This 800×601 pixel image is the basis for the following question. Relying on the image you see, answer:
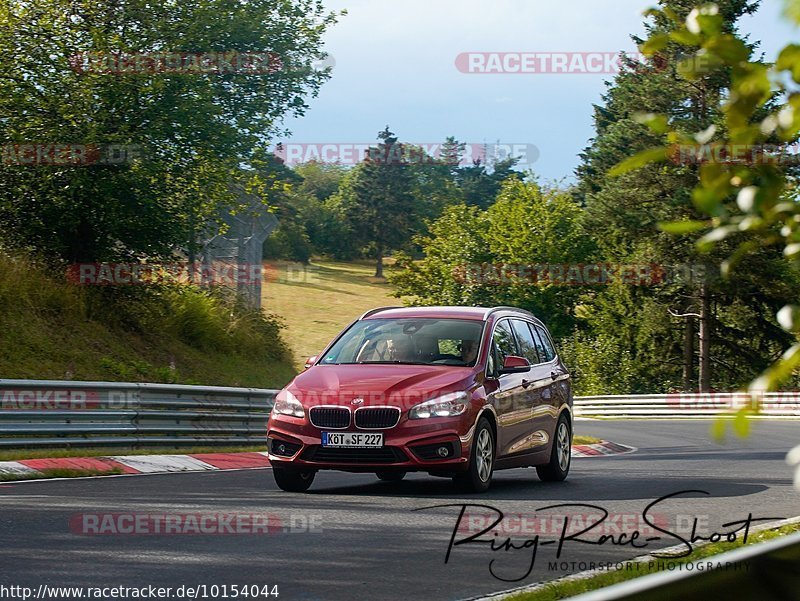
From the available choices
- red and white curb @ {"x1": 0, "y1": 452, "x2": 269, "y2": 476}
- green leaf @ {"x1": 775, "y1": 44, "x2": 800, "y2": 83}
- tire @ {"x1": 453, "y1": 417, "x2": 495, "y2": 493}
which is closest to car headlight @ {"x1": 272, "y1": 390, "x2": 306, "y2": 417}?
tire @ {"x1": 453, "y1": 417, "x2": 495, "y2": 493}

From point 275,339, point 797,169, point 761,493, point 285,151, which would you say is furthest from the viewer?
point 797,169

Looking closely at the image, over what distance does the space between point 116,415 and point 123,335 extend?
1239cm

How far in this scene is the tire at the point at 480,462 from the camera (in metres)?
11.7

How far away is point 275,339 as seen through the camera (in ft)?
119

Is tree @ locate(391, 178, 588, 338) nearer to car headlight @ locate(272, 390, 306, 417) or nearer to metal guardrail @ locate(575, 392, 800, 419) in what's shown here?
metal guardrail @ locate(575, 392, 800, 419)

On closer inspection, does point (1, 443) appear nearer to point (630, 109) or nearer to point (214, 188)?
point (214, 188)

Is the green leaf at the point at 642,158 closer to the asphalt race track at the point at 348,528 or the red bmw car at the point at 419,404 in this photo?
the asphalt race track at the point at 348,528

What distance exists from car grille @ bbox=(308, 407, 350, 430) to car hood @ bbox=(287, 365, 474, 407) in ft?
0.21

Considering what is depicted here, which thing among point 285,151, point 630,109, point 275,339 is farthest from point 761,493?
point 630,109

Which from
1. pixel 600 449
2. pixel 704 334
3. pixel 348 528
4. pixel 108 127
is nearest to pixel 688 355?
pixel 704 334

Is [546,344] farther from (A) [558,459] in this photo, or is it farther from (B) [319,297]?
(B) [319,297]

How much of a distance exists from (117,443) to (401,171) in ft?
414

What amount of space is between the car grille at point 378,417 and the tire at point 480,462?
0.81 m

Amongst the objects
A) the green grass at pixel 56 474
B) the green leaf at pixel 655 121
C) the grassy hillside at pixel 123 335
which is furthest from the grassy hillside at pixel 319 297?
the green leaf at pixel 655 121
